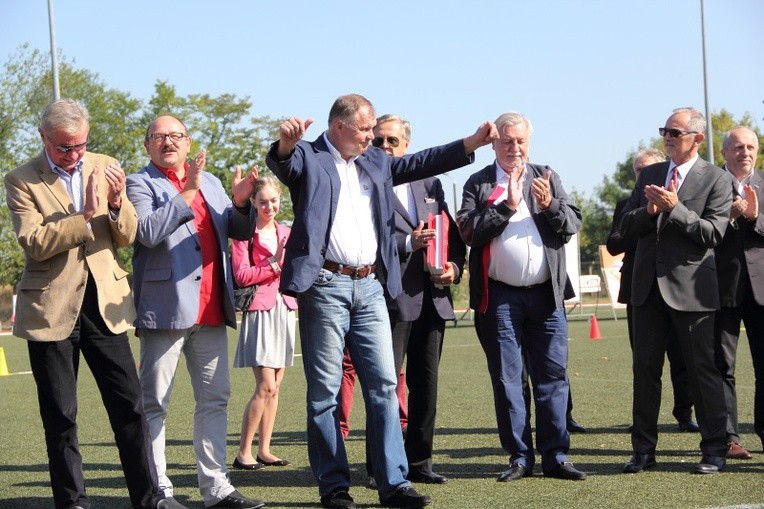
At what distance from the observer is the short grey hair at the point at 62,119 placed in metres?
5.90

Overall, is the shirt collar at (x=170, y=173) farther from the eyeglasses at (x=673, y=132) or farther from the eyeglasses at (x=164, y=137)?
the eyeglasses at (x=673, y=132)

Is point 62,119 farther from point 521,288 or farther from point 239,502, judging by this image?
point 521,288

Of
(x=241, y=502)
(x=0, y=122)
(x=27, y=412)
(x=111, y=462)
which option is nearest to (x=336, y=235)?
(x=241, y=502)

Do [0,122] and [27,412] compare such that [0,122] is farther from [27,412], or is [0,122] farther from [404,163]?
[404,163]

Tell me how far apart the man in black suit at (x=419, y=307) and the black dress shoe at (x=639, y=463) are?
1.19 metres

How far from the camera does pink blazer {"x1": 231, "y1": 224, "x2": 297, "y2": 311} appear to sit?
26.5 ft

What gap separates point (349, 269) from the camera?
20.8 feet

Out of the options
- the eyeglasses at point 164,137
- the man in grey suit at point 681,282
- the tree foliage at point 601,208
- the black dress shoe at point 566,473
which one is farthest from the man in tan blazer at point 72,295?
the tree foliage at point 601,208

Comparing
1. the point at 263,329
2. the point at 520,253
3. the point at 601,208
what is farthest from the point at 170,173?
the point at 601,208

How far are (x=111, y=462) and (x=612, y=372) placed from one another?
297 inches

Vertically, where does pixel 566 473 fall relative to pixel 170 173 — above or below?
below

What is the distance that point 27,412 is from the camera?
38.4 ft

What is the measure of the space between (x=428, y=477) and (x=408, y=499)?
2.89ft

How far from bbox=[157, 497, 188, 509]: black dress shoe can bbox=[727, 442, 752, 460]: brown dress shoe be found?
12.0 ft
